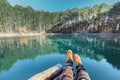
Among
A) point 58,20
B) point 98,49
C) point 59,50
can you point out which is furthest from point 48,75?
point 58,20

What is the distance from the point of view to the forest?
176ft

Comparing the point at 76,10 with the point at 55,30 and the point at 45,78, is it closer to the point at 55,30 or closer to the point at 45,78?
the point at 55,30

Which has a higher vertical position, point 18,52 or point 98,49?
point 98,49

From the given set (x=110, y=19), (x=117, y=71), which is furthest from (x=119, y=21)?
(x=117, y=71)

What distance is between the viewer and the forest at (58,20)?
53794 mm

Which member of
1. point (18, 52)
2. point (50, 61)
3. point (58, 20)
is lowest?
point (18, 52)

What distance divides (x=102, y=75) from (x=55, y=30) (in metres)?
57.6

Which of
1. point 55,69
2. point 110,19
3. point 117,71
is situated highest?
point 110,19

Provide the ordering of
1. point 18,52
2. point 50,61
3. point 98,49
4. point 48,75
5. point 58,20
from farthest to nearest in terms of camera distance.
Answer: point 58,20 < point 98,49 < point 18,52 < point 50,61 < point 48,75

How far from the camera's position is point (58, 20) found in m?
72.9

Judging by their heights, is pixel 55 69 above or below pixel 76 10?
below

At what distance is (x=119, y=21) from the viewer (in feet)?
159

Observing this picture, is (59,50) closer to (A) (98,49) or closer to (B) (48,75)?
(A) (98,49)

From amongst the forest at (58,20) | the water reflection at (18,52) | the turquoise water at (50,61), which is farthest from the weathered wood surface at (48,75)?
the forest at (58,20)
